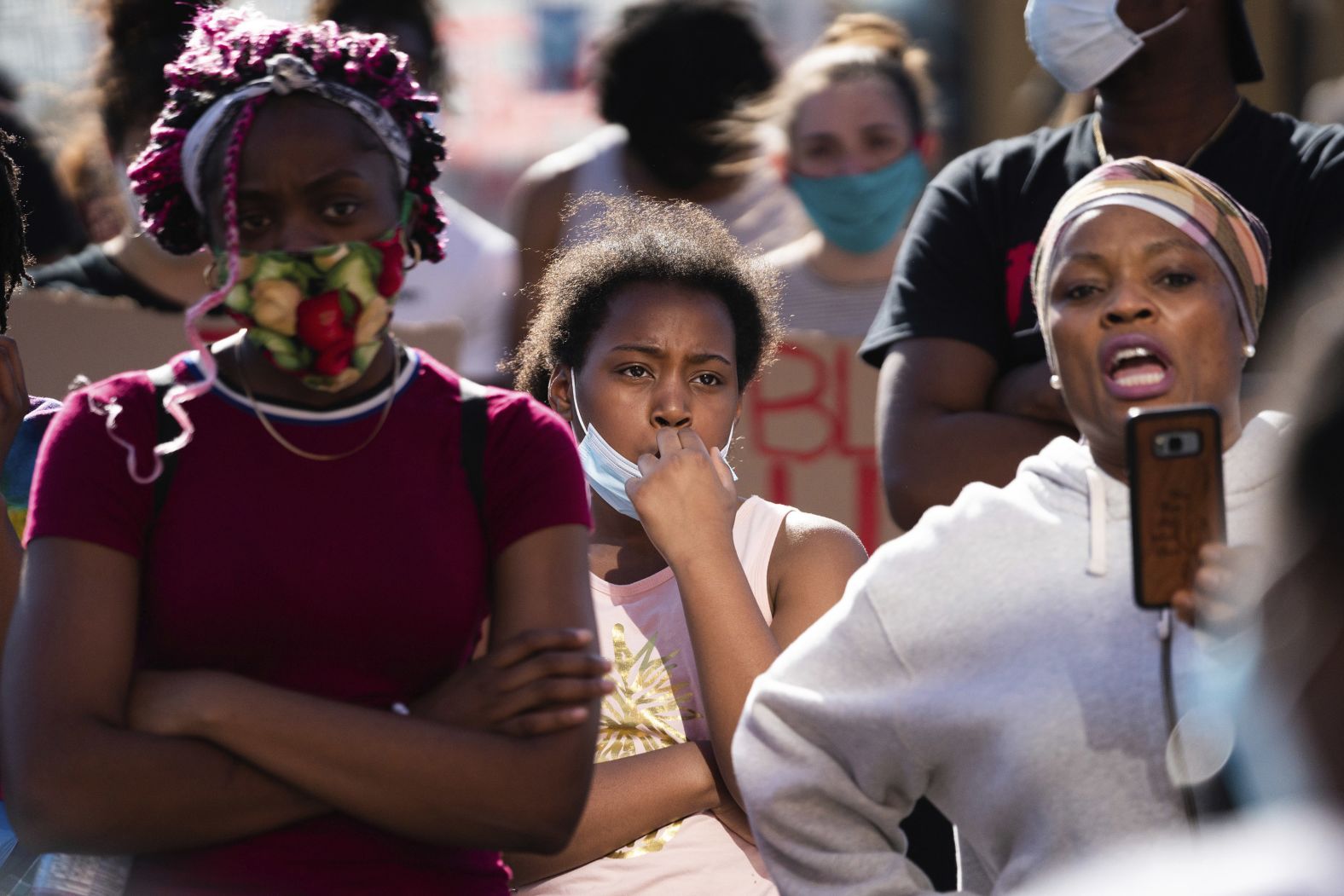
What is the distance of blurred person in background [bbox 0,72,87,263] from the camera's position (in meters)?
5.87

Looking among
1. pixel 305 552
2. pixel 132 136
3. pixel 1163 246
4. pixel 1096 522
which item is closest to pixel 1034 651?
pixel 1096 522

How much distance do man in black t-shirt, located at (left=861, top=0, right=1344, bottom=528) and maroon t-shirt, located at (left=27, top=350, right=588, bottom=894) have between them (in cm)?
131

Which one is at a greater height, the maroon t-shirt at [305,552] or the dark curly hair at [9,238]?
the dark curly hair at [9,238]

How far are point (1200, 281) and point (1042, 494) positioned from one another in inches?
18.8

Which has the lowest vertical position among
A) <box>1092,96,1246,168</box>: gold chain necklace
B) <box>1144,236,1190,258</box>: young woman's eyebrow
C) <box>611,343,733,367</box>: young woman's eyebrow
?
<box>1144,236,1190,258</box>: young woman's eyebrow

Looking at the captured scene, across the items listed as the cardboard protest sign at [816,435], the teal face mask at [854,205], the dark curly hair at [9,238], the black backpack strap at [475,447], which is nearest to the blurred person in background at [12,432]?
the dark curly hair at [9,238]

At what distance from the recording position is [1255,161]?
151 inches

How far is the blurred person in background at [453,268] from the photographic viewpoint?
5598 mm

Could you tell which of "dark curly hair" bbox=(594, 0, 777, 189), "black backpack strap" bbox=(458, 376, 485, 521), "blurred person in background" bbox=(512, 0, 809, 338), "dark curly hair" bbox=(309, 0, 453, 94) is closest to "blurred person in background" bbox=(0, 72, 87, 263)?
"dark curly hair" bbox=(309, 0, 453, 94)

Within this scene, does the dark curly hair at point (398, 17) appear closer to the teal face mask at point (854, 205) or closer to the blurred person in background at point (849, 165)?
the blurred person in background at point (849, 165)

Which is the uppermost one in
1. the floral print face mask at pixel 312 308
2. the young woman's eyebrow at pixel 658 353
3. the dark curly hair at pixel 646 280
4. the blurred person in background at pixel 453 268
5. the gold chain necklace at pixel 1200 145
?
the blurred person in background at pixel 453 268

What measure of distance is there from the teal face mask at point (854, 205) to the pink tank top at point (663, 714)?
7.38 ft

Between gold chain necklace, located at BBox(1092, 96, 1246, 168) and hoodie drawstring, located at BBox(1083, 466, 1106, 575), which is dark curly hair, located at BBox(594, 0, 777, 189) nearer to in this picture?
gold chain necklace, located at BBox(1092, 96, 1246, 168)

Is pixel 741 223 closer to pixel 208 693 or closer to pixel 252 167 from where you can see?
pixel 252 167
